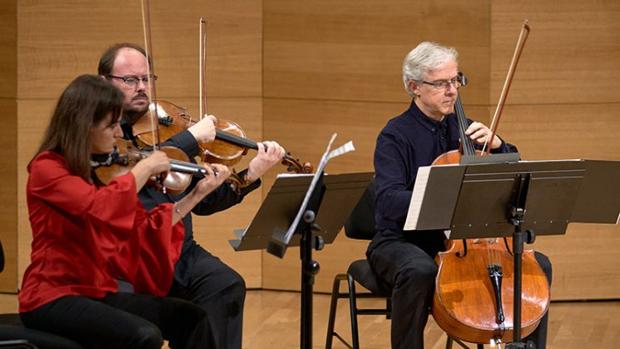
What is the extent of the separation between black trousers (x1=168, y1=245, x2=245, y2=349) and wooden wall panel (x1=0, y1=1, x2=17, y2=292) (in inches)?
87.1

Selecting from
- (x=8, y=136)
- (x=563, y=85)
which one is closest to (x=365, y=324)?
(x=563, y=85)

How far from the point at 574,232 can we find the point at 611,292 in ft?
1.20

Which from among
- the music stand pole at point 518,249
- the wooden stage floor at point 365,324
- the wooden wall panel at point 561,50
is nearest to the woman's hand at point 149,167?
the music stand pole at point 518,249

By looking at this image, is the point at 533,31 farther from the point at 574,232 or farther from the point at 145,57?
the point at 145,57

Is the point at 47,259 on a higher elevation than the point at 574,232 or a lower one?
higher

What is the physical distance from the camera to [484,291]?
3.37 metres

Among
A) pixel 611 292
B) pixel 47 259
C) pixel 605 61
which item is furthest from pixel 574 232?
pixel 47 259

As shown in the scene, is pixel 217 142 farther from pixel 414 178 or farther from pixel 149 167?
pixel 149 167

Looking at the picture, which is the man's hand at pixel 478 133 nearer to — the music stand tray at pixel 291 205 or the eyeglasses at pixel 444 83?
the eyeglasses at pixel 444 83

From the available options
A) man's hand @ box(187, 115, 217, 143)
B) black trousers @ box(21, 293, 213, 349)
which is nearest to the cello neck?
man's hand @ box(187, 115, 217, 143)

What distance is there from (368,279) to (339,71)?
1734 mm

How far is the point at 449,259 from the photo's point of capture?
11.3 feet

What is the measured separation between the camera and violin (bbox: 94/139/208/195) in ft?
9.59

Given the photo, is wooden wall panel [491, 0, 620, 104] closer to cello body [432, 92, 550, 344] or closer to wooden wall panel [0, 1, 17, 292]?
cello body [432, 92, 550, 344]
